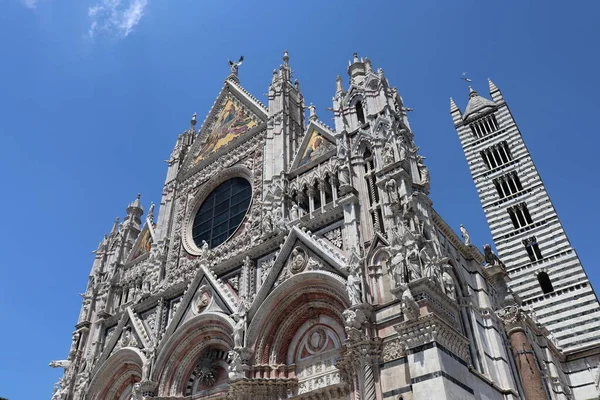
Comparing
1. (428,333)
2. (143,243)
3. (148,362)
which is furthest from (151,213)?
(428,333)

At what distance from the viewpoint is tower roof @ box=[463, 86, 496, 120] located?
37144 millimetres

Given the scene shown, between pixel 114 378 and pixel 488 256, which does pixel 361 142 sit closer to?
pixel 488 256

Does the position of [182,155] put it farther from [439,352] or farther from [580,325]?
[580,325]

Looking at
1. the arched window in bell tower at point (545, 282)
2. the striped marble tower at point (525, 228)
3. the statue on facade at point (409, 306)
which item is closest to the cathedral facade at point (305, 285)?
the statue on facade at point (409, 306)

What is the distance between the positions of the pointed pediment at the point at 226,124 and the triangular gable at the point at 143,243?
3.11 metres

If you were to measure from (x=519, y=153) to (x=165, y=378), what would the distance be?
2708 centimetres

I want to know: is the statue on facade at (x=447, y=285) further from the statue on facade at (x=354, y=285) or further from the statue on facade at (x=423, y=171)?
the statue on facade at (x=423, y=171)

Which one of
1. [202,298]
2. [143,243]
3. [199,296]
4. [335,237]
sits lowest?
[202,298]

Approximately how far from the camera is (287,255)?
1467cm

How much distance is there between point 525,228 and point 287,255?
67.3ft

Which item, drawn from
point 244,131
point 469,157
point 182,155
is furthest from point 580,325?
point 182,155

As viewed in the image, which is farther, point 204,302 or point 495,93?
point 495,93

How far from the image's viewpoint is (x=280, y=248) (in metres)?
15.1

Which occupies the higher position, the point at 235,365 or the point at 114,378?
the point at 114,378
